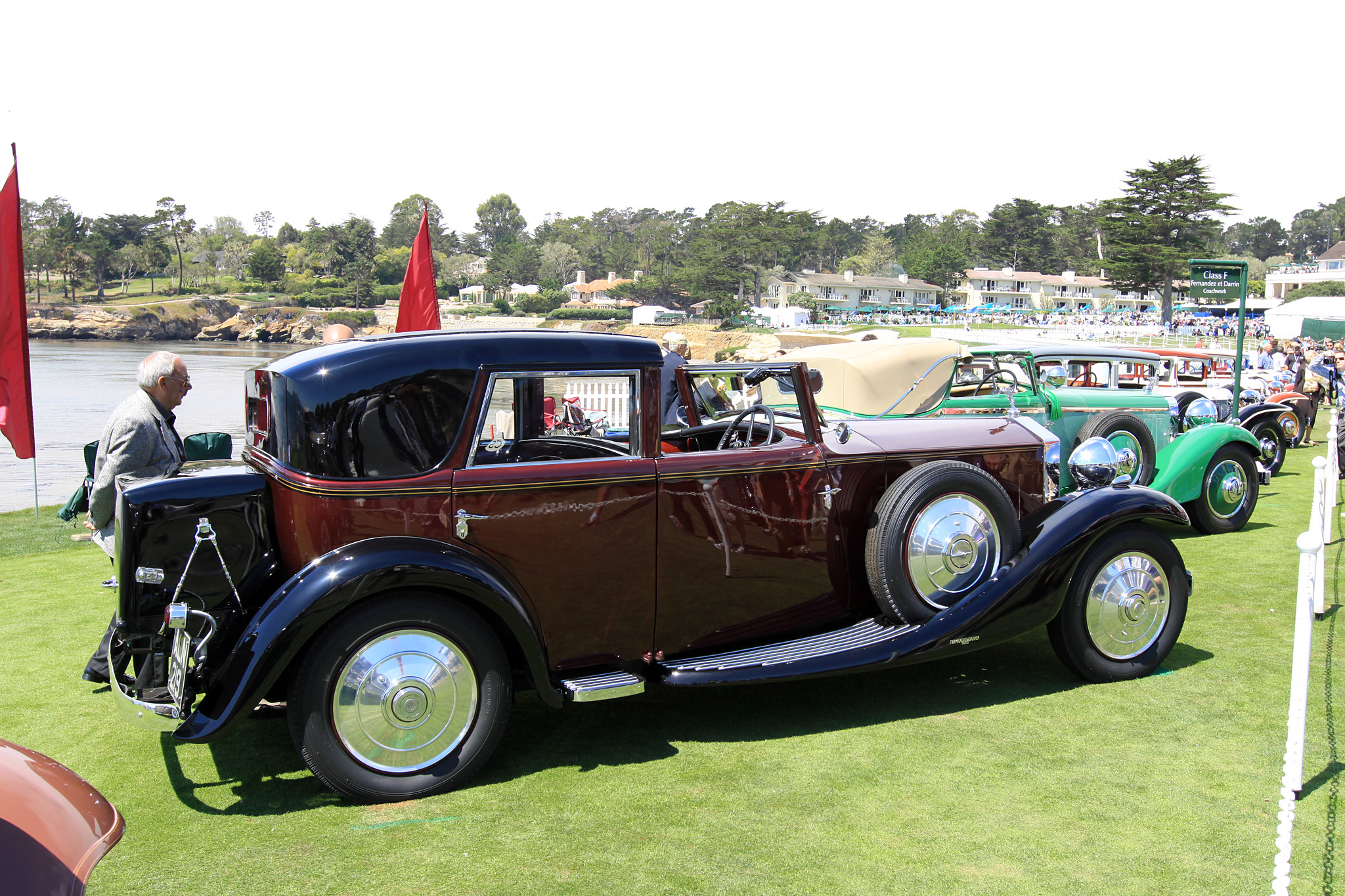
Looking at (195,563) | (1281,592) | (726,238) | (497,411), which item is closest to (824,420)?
(497,411)

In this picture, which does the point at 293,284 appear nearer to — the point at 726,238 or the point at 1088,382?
the point at 726,238

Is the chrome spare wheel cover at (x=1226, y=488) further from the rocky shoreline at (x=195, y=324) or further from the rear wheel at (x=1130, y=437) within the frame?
the rocky shoreline at (x=195, y=324)

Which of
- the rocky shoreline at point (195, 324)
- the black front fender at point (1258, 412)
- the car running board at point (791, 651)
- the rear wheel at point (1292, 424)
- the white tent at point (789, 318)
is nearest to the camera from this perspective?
the car running board at point (791, 651)

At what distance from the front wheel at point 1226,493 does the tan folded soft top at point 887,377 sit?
313 cm

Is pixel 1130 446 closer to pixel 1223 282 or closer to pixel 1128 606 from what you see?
pixel 1223 282

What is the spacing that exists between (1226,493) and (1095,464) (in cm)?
474

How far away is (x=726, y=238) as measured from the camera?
9825 centimetres

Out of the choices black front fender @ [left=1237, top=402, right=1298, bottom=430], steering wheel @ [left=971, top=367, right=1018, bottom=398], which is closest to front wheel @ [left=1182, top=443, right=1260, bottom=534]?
steering wheel @ [left=971, top=367, right=1018, bottom=398]

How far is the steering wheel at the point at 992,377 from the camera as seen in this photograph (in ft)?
→ 35.5

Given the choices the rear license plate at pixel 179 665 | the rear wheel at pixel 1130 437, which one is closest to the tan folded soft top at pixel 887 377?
the rear wheel at pixel 1130 437

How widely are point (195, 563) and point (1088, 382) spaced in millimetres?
12113

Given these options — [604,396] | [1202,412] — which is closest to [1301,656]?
[604,396]

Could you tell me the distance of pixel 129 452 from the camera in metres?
4.62

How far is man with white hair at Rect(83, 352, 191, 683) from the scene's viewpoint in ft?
15.2
